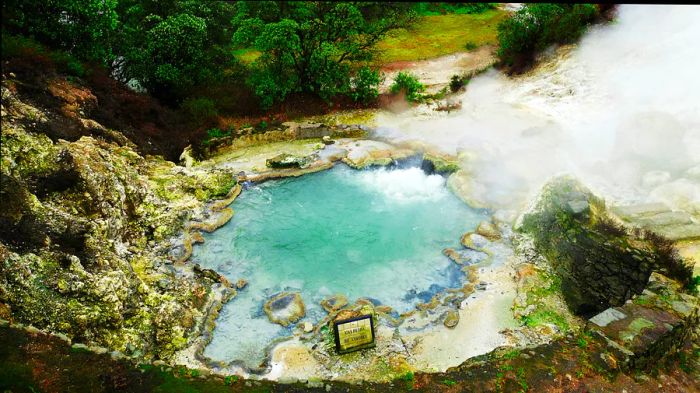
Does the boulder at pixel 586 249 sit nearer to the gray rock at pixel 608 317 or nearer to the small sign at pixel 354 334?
the gray rock at pixel 608 317

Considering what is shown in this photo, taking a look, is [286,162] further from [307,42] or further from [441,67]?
[441,67]

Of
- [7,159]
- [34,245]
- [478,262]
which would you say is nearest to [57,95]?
[7,159]

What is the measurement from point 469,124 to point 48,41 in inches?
800

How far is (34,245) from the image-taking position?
42.5 ft

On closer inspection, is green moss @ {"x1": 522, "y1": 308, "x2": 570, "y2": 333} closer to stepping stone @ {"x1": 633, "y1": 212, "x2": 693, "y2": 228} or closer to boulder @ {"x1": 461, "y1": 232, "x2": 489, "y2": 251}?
boulder @ {"x1": 461, "y1": 232, "x2": 489, "y2": 251}

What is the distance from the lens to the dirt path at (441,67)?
105 feet

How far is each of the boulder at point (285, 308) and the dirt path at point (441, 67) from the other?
1862cm

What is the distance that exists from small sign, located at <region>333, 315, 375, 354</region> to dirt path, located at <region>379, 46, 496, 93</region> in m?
20.3

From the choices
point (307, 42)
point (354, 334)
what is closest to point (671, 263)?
point (354, 334)

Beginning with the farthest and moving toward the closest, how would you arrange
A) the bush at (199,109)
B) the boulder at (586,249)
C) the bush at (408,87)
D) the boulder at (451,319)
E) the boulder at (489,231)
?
the bush at (408,87) < the bush at (199,109) < the boulder at (489,231) < the boulder at (586,249) < the boulder at (451,319)

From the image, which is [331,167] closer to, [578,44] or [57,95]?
[57,95]

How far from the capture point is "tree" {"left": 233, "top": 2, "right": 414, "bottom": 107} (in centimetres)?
2497

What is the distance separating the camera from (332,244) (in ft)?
60.6

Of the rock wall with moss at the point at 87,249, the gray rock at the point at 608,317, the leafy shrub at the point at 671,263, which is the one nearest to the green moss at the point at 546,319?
the gray rock at the point at 608,317
